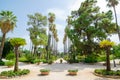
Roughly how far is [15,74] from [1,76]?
59.0 inches

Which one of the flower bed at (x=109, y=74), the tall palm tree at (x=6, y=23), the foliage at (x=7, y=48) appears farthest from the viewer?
the foliage at (x=7, y=48)

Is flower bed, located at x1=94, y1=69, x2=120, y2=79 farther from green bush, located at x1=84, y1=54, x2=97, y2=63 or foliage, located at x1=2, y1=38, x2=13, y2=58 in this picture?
foliage, located at x1=2, y1=38, x2=13, y2=58

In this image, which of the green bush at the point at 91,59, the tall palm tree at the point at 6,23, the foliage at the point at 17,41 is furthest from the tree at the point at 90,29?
the foliage at the point at 17,41

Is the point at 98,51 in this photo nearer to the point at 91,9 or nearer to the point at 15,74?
the point at 91,9

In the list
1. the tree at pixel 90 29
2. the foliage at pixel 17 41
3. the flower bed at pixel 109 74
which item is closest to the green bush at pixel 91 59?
the tree at pixel 90 29

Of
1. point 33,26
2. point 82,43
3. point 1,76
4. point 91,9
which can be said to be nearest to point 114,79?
point 1,76

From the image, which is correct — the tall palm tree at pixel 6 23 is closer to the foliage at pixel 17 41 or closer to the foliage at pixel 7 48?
the foliage at pixel 7 48

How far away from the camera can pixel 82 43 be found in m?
39.7

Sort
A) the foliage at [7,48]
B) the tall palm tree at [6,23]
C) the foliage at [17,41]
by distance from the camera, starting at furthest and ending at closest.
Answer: the foliage at [7,48] → the tall palm tree at [6,23] → the foliage at [17,41]

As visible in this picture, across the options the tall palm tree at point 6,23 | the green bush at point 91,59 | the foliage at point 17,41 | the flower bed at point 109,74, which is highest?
the tall palm tree at point 6,23

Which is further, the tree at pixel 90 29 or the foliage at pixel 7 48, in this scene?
the foliage at pixel 7 48

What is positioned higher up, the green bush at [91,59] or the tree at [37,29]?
the tree at [37,29]

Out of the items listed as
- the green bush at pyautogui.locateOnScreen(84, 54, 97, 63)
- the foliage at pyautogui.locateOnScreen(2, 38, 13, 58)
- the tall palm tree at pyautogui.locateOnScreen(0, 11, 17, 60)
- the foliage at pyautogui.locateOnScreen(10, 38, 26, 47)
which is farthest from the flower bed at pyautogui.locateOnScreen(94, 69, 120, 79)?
the foliage at pyautogui.locateOnScreen(2, 38, 13, 58)

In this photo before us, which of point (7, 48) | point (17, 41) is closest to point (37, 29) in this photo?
point (7, 48)
